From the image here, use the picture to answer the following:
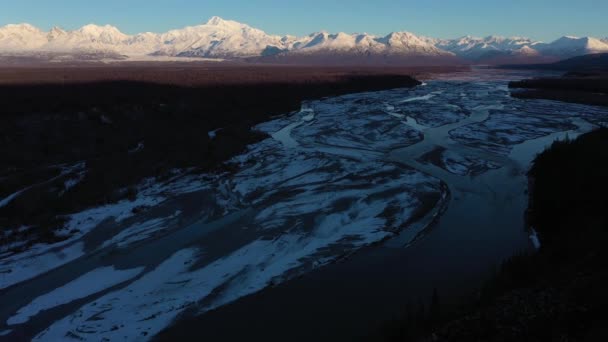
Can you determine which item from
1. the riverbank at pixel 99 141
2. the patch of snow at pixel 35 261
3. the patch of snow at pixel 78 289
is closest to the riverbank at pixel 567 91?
the riverbank at pixel 99 141

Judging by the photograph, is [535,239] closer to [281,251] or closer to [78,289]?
[281,251]

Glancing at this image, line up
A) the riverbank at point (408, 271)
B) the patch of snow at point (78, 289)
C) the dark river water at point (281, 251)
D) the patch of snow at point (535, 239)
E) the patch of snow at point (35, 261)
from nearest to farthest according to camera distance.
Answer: the riverbank at point (408, 271) → the dark river water at point (281, 251) → the patch of snow at point (78, 289) → the patch of snow at point (35, 261) → the patch of snow at point (535, 239)

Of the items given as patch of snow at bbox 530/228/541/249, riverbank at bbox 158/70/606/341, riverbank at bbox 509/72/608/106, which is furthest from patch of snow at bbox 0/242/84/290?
riverbank at bbox 509/72/608/106

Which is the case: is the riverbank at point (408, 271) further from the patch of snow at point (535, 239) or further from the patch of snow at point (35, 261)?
the patch of snow at point (35, 261)

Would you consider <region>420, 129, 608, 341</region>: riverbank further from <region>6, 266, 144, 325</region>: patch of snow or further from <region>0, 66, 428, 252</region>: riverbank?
<region>0, 66, 428, 252</region>: riverbank

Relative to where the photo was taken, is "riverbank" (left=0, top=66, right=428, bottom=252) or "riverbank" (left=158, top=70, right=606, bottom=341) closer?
"riverbank" (left=158, top=70, right=606, bottom=341)

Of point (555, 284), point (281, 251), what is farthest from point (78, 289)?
point (555, 284)

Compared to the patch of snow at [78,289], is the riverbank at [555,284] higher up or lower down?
higher up

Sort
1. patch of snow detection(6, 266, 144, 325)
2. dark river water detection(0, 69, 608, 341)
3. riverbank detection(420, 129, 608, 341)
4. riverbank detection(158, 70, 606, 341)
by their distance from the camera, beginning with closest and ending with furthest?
riverbank detection(420, 129, 608, 341), riverbank detection(158, 70, 606, 341), dark river water detection(0, 69, 608, 341), patch of snow detection(6, 266, 144, 325)
